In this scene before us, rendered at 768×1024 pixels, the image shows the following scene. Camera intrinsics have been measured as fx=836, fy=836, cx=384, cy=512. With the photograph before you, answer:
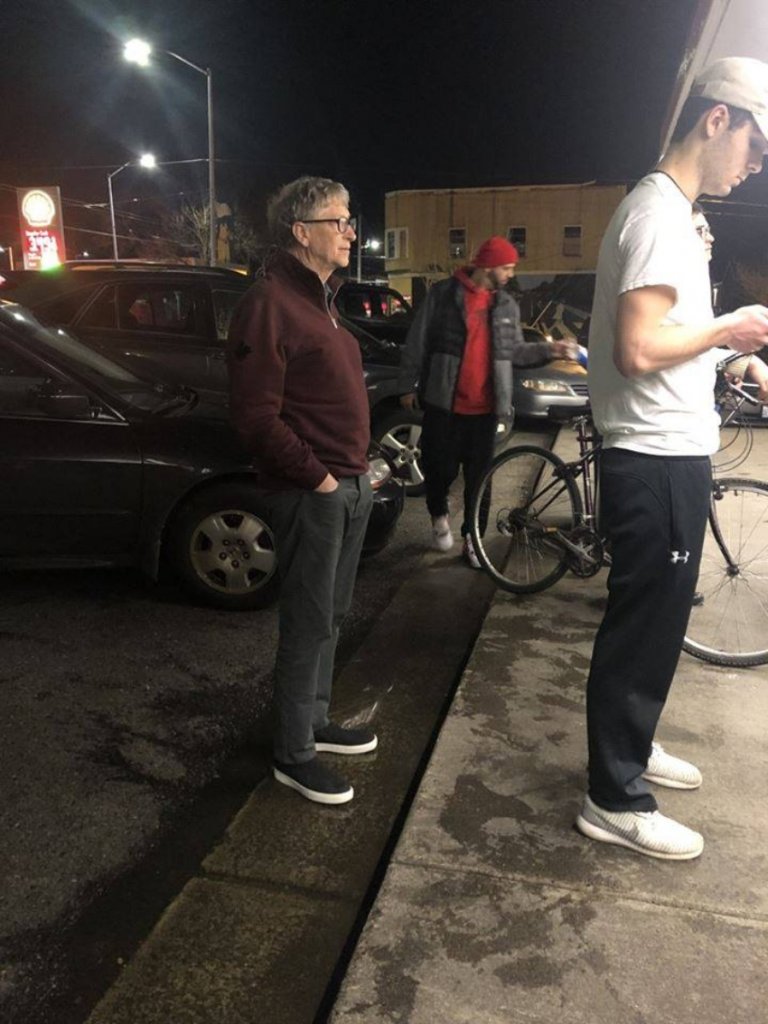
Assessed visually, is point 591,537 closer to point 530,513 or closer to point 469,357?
point 530,513

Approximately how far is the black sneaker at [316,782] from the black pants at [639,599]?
91cm

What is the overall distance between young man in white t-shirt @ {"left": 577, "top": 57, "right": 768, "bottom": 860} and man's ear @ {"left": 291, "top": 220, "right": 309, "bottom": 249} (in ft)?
2.99

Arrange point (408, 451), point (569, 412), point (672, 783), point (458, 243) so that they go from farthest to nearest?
point (458, 243), point (408, 451), point (569, 412), point (672, 783)

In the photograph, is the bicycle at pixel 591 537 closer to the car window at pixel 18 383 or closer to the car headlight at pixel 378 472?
the car headlight at pixel 378 472

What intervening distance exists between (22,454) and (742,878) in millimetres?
3730

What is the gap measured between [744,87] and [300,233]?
128 cm

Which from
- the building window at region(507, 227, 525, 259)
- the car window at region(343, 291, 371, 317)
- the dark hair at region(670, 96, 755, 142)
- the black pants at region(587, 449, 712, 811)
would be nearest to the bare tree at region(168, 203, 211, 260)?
the building window at region(507, 227, 525, 259)

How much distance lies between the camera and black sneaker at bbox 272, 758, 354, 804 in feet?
9.47

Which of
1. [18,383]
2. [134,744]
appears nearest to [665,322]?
[134,744]

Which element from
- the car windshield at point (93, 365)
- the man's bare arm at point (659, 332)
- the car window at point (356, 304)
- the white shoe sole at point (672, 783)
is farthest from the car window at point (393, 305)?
the man's bare arm at point (659, 332)

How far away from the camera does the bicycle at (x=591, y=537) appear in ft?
12.6

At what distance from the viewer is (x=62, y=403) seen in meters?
4.41

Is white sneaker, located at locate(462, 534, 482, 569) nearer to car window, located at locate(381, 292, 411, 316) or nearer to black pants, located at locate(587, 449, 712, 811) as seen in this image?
black pants, located at locate(587, 449, 712, 811)

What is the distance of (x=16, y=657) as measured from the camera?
4.00 meters
